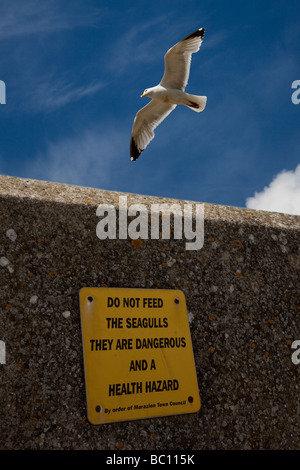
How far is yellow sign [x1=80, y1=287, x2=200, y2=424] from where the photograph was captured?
178cm

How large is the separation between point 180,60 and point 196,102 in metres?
0.59

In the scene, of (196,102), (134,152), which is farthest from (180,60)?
(134,152)

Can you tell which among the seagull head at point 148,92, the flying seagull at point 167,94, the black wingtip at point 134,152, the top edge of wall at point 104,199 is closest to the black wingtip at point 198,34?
the flying seagull at point 167,94

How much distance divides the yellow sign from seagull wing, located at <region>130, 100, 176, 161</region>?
2.23m

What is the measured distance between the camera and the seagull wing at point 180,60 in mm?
3980

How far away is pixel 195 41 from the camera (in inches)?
158

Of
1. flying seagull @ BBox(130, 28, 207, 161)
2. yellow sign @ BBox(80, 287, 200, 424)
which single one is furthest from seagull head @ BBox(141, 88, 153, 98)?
yellow sign @ BBox(80, 287, 200, 424)

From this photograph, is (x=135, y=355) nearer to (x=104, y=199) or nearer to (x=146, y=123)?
(x=104, y=199)

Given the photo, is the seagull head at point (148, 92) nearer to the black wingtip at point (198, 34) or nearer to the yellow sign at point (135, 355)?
the black wingtip at point (198, 34)

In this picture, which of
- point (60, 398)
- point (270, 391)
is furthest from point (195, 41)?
point (60, 398)

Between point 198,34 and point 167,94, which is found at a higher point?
point 198,34

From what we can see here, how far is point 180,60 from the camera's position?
4.12 metres
